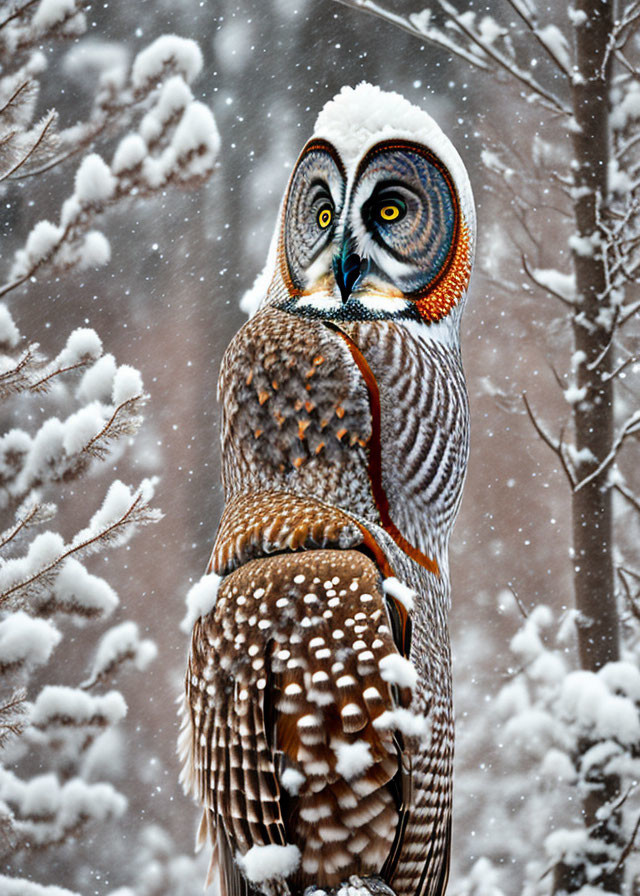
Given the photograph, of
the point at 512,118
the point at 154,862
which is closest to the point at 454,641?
the point at 154,862

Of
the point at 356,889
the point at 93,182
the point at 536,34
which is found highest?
the point at 536,34

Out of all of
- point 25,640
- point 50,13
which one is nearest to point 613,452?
point 25,640

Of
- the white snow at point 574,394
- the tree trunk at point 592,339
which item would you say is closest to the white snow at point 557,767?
the tree trunk at point 592,339

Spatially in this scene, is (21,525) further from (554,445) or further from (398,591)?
(554,445)

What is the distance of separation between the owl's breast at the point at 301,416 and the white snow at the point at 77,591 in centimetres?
26

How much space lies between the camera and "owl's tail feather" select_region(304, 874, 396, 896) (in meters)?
0.73

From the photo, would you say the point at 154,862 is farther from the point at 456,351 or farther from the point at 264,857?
the point at 456,351

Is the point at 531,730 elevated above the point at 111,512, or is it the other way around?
the point at 111,512

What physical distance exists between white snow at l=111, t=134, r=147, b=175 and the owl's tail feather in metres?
0.86

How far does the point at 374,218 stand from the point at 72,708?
0.66m

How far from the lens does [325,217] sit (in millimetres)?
894

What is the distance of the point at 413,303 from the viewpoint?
0.91 metres

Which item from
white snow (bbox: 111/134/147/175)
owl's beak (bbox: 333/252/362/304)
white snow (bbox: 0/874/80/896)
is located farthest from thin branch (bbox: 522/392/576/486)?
white snow (bbox: 0/874/80/896)

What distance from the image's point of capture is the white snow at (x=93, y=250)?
3.87 ft
